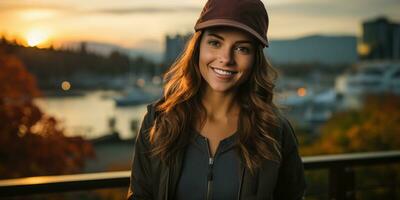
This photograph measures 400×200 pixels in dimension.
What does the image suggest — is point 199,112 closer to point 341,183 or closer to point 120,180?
point 120,180

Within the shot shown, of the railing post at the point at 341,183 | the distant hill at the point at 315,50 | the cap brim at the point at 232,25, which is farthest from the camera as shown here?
the distant hill at the point at 315,50

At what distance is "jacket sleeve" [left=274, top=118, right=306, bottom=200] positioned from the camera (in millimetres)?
1605

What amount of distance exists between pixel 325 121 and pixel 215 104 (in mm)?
7848

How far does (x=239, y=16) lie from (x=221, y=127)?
14.1 inches

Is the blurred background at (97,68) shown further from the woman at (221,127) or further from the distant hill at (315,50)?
the woman at (221,127)

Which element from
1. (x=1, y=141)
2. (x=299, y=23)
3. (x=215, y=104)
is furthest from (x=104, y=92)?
(x=215, y=104)

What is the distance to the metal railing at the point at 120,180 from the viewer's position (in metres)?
2.00

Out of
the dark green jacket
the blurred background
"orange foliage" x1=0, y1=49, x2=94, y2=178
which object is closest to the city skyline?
the blurred background

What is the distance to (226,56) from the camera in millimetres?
1479

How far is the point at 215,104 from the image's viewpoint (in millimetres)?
1657

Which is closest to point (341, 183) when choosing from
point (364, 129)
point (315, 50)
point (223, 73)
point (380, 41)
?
point (223, 73)

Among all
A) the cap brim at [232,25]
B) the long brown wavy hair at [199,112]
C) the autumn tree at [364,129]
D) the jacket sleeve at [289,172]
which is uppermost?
the cap brim at [232,25]

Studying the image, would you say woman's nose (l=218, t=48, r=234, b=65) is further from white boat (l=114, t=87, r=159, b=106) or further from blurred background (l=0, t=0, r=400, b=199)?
white boat (l=114, t=87, r=159, b=106)

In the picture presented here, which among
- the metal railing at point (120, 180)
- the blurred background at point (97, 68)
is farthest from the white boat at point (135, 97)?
the metal railing at point (120, 180)
